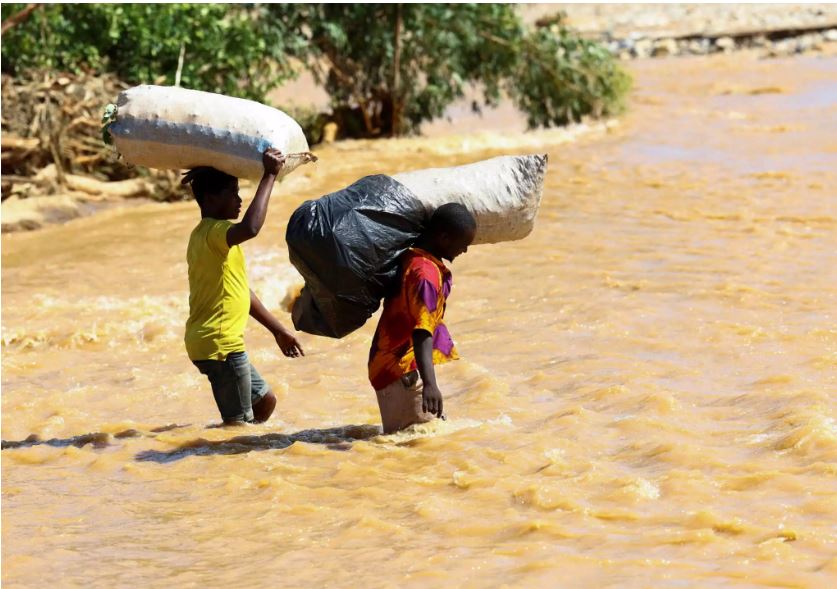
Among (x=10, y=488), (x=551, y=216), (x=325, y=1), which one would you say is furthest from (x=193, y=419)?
(x=325, y=1)

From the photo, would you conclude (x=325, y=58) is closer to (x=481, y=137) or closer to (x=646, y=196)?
(x=481, y=137)

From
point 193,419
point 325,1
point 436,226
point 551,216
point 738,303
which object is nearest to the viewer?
point 436,226

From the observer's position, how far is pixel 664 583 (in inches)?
131

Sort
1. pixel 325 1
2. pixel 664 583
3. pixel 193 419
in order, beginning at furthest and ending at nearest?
pixel 325 1, pixel 193 419, pixel 664 583

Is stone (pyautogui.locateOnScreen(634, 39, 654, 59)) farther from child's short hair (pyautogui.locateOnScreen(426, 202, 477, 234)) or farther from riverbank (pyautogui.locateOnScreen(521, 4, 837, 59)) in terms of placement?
child's short hair (pyautogui.locateOnScreen(426, 202, 477, 234))

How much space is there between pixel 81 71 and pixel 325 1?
3363 millimetres

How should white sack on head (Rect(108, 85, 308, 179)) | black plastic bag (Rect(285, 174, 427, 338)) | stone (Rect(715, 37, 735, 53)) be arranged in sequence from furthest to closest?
stone (Rect(715, 37, 735, 53))
white sack on head (Rect(108, 85, 308, 179))
black plastic bag (Rect(285, 174, 427, 338))

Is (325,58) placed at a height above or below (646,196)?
above

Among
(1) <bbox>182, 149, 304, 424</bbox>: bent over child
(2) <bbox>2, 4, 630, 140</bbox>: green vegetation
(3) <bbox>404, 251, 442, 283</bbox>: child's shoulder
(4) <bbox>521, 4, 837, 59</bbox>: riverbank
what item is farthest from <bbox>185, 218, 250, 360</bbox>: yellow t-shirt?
(4) <bbox>521, 4, 837, 59</bbox>: riverbank

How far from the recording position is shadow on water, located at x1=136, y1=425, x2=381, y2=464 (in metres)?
5.11

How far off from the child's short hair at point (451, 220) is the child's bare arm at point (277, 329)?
34.6 inches

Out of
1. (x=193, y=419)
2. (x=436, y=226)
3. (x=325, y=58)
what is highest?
(x=325, y=58)

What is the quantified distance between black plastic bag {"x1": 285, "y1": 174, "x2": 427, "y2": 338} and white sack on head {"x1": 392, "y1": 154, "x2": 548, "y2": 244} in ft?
0.29

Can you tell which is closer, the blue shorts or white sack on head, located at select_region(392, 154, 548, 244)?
white sack on head, located at select_region(392, 154, 548, 244)
